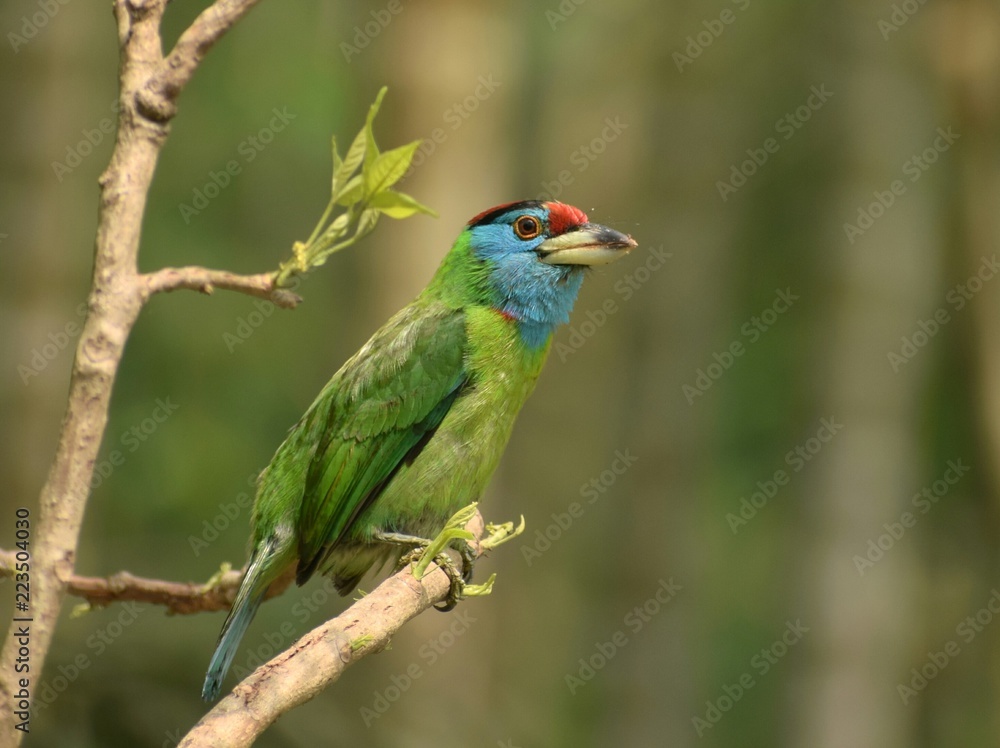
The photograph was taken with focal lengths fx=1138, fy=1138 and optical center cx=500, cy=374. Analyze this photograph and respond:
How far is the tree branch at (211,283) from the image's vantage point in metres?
1.84

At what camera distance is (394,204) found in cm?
236

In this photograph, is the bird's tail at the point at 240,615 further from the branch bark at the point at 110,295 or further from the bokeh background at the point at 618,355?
the branch bark at the point at 110,295

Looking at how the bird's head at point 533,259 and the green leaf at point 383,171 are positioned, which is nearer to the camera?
the green leaf at point 383,171

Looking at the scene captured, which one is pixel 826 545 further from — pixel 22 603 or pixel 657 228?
pixel 22 603

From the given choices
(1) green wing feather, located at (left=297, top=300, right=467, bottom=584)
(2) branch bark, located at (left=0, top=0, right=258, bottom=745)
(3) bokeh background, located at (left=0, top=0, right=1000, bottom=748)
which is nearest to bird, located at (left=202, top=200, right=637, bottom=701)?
(1) green wing feather, located at (left=297, top=300, right=467, bottom=584)

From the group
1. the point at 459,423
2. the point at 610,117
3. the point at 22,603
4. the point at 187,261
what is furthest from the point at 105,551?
the point at 22,603

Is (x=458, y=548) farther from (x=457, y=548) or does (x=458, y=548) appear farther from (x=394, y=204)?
(x=394, y=204)

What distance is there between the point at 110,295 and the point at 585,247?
7.53 feet

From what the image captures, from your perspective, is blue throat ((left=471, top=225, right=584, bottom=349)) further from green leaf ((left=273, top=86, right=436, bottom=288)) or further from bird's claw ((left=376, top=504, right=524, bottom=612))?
green leaf ((left=273, top=86, right=436, bottom=288))

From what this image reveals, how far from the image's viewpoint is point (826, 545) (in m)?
6.95

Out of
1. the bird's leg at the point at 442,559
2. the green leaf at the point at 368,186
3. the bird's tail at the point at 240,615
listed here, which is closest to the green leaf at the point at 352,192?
the green leaf at the point at 368,186

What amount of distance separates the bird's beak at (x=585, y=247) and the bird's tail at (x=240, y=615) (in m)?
1.32

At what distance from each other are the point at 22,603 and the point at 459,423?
2.09 metres

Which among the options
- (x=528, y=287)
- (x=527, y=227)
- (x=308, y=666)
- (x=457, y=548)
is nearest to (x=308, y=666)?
(x=308, y=666)
